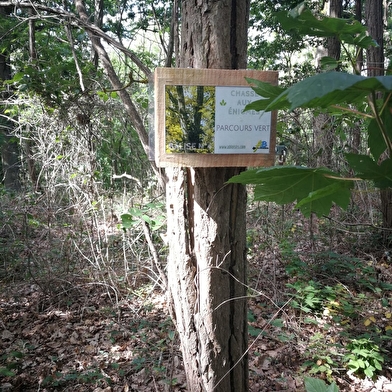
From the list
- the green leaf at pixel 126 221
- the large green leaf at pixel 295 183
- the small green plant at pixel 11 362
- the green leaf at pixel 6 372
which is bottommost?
the small green plant at pixel 11 362

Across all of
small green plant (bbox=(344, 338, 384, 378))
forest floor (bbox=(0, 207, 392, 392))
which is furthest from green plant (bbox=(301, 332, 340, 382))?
small green plant (bbox=(344, 338, 384, 378))

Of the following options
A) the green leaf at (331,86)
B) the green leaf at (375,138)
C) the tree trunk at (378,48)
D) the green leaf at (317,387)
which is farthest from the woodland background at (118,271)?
the green leaf at (331,86)

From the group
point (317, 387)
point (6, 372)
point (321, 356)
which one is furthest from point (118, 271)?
point (317, 387)

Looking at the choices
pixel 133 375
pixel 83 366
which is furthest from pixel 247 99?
pixel 83 366

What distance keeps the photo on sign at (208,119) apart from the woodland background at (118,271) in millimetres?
1161

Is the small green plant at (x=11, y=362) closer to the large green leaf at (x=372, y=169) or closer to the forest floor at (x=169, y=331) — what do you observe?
the forest floor at (x=169, y=331)

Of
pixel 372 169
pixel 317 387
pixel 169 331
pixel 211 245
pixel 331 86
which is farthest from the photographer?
pixel 169 331

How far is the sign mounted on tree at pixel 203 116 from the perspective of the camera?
133 cm

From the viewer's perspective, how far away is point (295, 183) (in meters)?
0.71

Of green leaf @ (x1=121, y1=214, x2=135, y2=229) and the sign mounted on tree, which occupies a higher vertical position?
the sign mounted on tree

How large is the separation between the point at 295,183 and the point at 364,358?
9.18 feet

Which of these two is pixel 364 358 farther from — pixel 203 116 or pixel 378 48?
pixel 378 48

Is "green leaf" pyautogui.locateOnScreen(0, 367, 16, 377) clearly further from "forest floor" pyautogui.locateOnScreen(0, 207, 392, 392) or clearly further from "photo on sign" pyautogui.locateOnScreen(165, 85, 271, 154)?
"photo on sign" pyautogui.locateOnScreen(165, 85, 271, 154)

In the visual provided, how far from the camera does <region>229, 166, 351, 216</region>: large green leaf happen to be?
0.67 meters
